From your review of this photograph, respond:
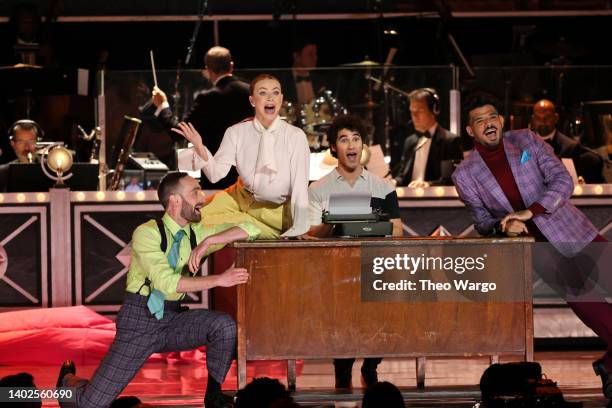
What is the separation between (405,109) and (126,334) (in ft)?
13.0

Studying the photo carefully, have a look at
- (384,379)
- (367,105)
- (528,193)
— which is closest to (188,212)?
(528,193)

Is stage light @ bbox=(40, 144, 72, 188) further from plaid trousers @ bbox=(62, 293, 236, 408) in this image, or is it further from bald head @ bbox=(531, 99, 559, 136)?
bald head @ bbox=(531, 99, 559, 136)

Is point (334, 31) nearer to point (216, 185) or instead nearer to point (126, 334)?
point (216, 185)

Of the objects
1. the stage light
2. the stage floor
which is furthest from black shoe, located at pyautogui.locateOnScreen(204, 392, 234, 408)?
the stage light

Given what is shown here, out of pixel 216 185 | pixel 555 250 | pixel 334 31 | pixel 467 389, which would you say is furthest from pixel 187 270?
pixel 334 31

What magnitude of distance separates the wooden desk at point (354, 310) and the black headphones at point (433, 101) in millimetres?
3373

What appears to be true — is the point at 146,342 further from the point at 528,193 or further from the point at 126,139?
the point at 126,139

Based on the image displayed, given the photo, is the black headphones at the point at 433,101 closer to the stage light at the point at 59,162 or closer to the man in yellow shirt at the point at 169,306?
the stage light at the point at 59,162

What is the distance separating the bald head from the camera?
31.5ft

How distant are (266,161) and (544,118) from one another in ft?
11.8

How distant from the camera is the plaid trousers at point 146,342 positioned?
598 centimetres

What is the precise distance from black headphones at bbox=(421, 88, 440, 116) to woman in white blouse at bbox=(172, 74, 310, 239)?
2.94 meters

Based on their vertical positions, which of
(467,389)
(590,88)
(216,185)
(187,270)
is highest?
(590,88)

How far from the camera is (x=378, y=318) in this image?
6.13 m
